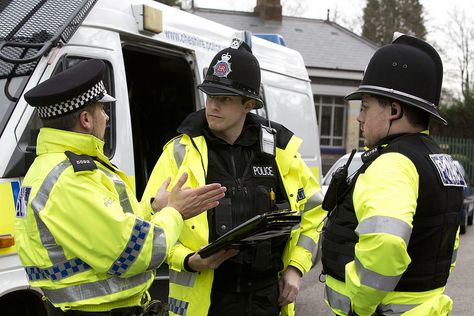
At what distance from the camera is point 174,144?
3.09 metres

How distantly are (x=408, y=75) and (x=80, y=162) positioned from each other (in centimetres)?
136

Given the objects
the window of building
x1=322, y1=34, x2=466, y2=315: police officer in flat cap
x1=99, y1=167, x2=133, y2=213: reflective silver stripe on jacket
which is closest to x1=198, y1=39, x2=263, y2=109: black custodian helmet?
x1=322, y1=34, x2=466, y2=315: police officer in flat cap

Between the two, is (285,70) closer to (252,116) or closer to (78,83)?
(252,116)

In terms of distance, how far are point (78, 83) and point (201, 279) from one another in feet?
3.65

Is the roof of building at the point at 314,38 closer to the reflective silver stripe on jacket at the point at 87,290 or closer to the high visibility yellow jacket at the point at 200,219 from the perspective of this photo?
the high visibility yellow jacket at the point at 200,219

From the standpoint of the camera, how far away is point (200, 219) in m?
2.89

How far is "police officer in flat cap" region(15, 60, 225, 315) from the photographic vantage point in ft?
7.25

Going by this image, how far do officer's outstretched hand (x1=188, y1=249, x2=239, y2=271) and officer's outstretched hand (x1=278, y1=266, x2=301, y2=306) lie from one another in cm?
45

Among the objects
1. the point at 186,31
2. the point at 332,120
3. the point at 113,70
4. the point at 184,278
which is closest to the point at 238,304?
the point at 184,278

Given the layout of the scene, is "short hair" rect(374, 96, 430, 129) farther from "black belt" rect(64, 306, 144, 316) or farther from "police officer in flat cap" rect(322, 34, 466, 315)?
"black belt" rect(64, 306, 144, 316)

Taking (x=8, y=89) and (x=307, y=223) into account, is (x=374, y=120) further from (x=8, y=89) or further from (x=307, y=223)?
(x=8, y=89)

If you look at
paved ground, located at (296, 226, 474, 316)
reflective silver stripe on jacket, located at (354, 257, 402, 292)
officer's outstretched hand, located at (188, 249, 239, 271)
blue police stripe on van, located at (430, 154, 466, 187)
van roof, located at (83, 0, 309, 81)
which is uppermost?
van roof, located at (83, 0, 309, 81)

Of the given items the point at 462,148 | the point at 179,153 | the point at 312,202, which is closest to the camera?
the point at 179,153

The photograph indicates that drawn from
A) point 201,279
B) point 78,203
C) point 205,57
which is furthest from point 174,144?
point 205,57
